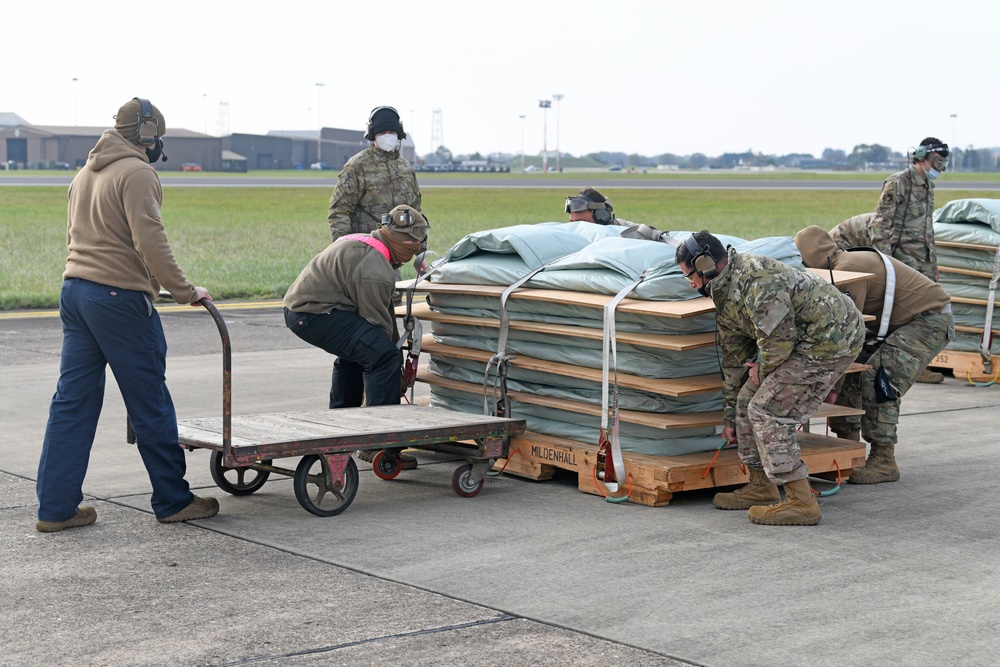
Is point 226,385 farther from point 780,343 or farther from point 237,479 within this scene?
point 780,343

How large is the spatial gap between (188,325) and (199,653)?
11004 mm

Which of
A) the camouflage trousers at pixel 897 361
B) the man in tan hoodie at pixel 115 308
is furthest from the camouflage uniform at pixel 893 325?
the man in tan hoodie at pixel 115 308

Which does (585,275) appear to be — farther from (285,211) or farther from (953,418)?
(285,211)

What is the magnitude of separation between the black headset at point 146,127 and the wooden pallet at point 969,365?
26.8 ft

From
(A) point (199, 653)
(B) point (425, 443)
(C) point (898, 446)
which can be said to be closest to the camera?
(A) point (199, 653)

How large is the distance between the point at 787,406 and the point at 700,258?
95 centimetres

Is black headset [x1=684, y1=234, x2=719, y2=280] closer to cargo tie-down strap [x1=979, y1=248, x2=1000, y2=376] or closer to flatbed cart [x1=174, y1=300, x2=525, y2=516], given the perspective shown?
flatbed cart [x1=174, y1=300, x2=525, y2=516]

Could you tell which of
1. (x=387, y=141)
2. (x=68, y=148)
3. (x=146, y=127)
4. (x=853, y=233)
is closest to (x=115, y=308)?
(x=146, y=127)

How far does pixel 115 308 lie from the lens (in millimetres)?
6426

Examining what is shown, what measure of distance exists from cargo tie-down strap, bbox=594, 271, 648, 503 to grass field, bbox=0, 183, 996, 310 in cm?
1167

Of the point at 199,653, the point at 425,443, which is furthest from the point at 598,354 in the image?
the point at 199,653

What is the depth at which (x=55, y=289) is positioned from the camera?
60.4 feet

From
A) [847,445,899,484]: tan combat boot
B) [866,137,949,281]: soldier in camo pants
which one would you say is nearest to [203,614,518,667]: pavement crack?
[847,445,899,484]: tan combat boot

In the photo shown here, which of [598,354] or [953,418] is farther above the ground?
[598,354]
